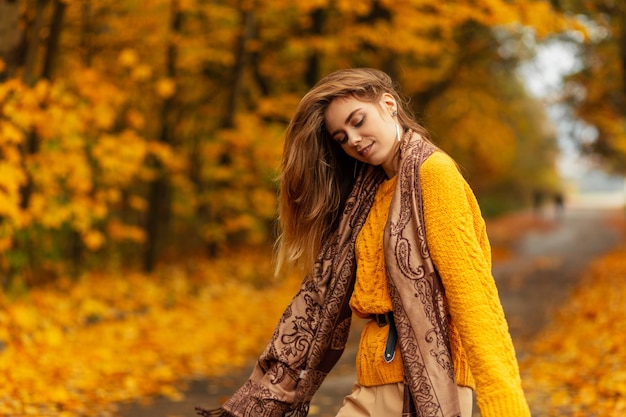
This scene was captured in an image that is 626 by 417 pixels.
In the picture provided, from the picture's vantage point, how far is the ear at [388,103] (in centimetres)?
269

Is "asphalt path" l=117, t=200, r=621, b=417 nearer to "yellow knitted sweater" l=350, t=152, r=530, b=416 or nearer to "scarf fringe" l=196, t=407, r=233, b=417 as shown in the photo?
"scarf fringe" l=196, t=407, r=233, b=417

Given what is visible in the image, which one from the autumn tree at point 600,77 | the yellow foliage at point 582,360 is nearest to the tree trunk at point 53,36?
the autumn tree at point 600,77

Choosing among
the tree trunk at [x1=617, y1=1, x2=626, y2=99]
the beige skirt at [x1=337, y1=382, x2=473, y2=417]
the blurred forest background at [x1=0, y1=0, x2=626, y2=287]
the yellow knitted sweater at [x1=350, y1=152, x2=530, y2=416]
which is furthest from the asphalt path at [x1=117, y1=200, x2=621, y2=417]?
the tree trunk at [x1=617, y1=1, x2=626, y2=99]

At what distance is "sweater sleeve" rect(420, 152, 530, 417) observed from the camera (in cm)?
230

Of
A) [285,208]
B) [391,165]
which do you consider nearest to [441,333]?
[391,165]

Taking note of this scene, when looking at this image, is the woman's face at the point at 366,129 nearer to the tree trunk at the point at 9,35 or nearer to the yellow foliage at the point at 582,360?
the yellow foliage at the point at 582,360

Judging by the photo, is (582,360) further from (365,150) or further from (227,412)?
(365,150)

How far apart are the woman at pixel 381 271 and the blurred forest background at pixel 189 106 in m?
0.78

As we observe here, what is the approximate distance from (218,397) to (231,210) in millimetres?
8071

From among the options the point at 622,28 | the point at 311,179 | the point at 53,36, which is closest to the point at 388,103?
the point at 311,179

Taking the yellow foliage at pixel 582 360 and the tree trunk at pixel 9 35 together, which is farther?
the tree trunk at pixel 9 35

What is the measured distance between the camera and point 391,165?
2684 mm

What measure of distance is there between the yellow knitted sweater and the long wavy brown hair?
0.31m

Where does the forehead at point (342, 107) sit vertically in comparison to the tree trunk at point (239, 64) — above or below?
below
